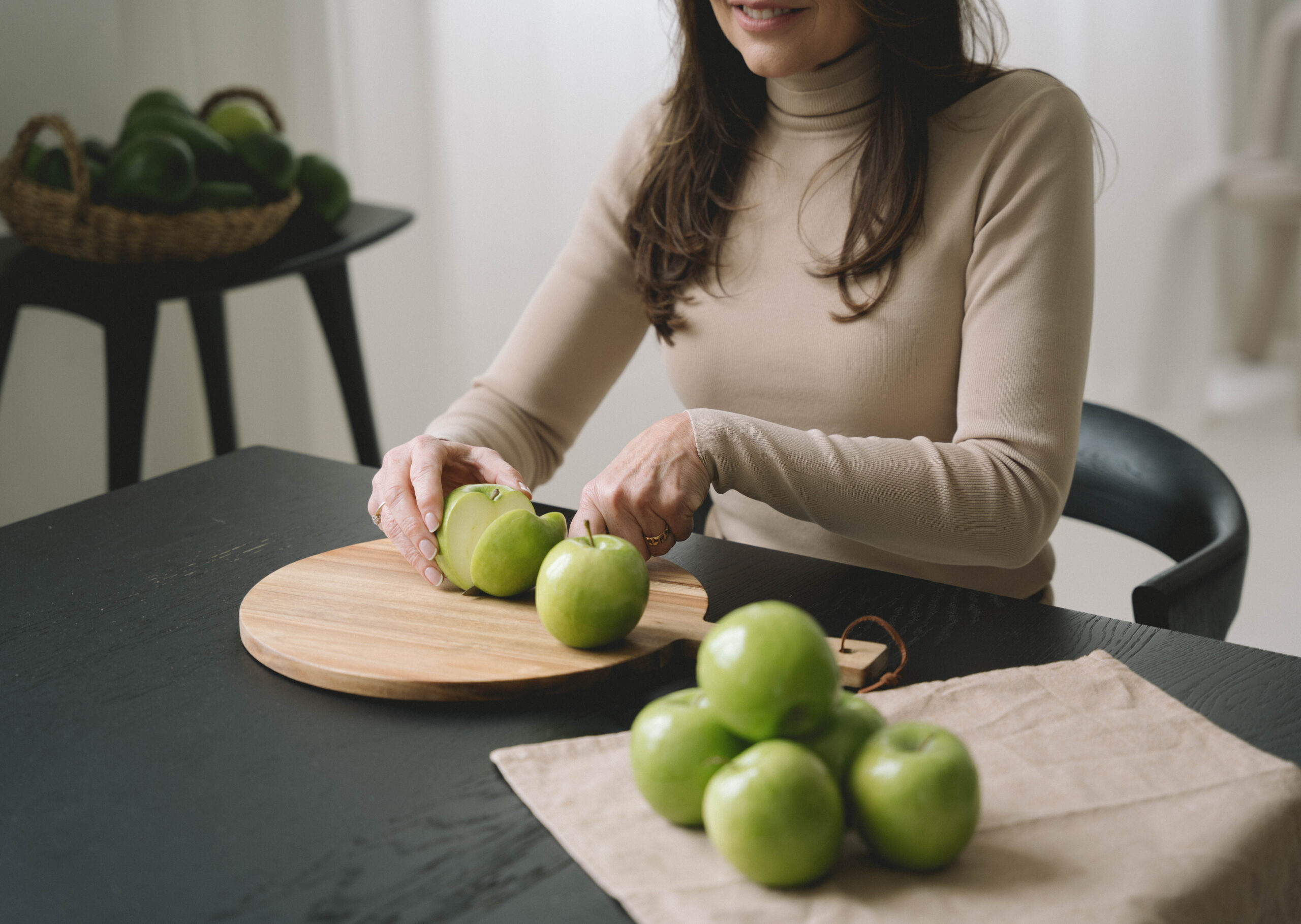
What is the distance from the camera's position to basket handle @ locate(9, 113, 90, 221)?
1.71 meters

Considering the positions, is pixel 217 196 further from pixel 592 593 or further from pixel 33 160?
pixel 592 593

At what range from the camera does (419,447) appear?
3.47ft

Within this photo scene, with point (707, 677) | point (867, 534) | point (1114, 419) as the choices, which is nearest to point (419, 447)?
point (867, 534)

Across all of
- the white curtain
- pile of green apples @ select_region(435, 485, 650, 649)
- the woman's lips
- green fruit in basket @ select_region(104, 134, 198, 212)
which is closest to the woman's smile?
the woman's lips

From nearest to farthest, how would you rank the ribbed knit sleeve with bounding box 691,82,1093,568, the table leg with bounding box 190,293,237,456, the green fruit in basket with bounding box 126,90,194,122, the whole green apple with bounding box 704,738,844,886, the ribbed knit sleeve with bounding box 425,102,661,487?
the whole green apple with bounding box 704,738,844,886
the ribbed knit sleeve with bounding box 691,82,1093,568
the ribbed knit sleeve with bounding box 425,102,661,487
the green fruit in basket with bounding box 126,90,194,122
the table leg with bounding box 190,293,237,456

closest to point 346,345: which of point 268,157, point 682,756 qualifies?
point 268,157

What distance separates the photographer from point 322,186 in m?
2.09

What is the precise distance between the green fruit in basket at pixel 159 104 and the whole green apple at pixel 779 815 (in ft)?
5.73

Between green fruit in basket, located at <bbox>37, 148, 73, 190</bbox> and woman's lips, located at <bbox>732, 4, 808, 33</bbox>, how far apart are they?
3.75 ft

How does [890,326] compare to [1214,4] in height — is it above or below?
below

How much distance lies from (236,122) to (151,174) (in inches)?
11.5

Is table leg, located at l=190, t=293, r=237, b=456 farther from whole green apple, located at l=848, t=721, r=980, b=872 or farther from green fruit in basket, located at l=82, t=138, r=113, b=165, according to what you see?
whole green apple, located at l=848, t=721, r=980, b=872

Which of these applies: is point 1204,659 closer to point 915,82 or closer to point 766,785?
point 766,785

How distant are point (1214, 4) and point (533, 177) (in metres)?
1.70
